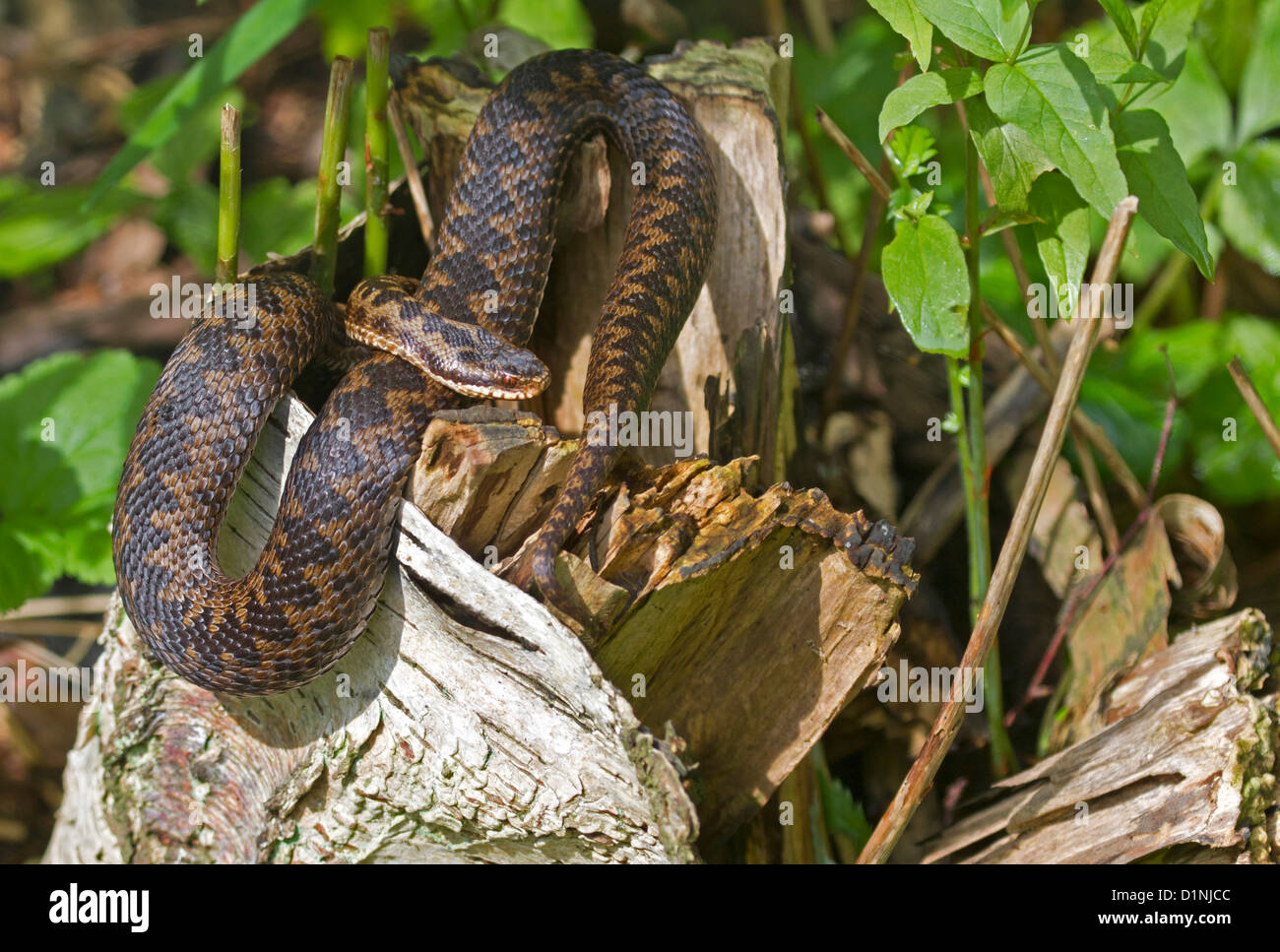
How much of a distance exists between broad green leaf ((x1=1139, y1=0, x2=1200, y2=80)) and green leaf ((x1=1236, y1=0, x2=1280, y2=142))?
2576 millimetres

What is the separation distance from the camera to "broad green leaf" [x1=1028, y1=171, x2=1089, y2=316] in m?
3.43

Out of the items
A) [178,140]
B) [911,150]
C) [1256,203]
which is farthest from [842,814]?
[178,140]

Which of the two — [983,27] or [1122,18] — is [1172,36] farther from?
[983,27]

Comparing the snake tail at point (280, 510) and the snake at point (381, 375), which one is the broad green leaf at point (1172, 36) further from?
the snake tail at point (280, 510)

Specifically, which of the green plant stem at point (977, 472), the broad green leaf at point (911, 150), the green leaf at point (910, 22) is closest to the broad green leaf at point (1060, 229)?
the green plant stem at point (977, 472)

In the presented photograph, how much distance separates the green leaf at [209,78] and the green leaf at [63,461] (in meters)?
1.04

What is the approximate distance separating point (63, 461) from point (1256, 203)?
7106 millimetres

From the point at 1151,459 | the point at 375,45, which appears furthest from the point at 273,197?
the point at 1151,459

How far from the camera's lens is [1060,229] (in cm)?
349

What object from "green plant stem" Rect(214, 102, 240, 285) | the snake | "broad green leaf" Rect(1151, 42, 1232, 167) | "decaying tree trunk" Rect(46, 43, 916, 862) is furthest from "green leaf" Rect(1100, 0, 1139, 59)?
"green plant stem" Rect(214, 102, 240, 285)
